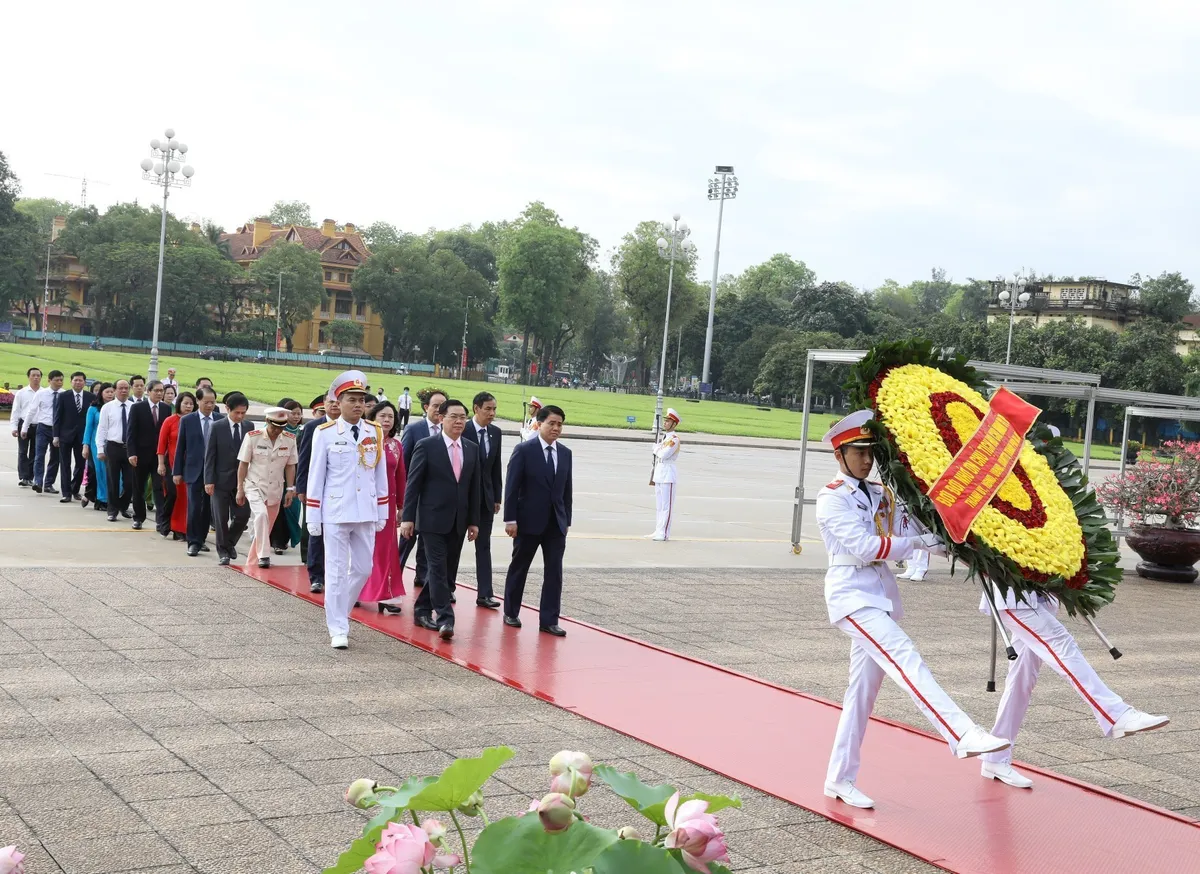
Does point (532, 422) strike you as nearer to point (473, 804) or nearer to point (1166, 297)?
point (473, 804)

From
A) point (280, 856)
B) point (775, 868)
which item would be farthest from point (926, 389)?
point (280, 856)

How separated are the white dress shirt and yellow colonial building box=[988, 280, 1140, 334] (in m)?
92.7

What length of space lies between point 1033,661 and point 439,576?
16.2 ft

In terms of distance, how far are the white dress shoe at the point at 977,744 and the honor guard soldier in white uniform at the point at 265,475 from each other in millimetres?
8512

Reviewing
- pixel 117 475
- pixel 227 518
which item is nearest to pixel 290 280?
pixel 117 475

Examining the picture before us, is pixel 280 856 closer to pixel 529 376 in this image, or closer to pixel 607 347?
pixel 529 376

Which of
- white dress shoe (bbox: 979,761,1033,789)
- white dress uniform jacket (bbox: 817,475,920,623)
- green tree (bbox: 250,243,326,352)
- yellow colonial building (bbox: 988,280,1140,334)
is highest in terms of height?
yellow colonial building (bbox: 988,280,1140,334)

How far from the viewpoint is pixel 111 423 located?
1584cm

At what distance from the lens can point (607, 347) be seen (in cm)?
13025

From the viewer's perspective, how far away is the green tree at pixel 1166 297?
88312 millimetres

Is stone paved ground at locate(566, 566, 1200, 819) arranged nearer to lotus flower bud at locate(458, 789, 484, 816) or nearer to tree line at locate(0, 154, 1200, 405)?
lotus flower bud at locate(458, 789, 484, 816)

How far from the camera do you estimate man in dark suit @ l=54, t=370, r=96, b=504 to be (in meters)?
17.6

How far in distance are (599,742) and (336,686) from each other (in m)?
1.96

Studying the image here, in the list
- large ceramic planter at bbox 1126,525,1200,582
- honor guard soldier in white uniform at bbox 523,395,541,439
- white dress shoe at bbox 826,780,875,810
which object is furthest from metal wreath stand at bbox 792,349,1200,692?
white dress shoe at bbox 826,780,875,810
